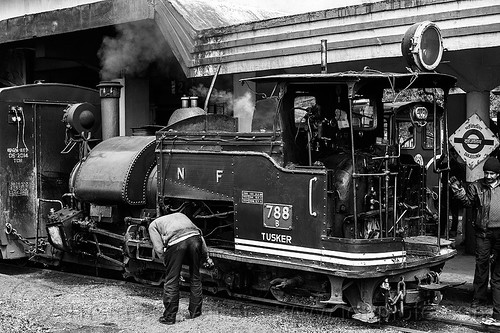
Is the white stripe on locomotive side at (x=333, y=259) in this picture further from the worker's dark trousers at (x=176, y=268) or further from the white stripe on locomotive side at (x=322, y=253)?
the worker's dark trousers at (x=176, y=268)

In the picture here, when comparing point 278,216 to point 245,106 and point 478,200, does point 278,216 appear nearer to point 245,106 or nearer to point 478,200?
point 478,200

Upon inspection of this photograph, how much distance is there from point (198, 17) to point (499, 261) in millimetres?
8172

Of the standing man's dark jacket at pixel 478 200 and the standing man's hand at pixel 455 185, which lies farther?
the standing man's hand at pixel 455 185

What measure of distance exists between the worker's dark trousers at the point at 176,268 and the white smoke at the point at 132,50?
25.6 feet

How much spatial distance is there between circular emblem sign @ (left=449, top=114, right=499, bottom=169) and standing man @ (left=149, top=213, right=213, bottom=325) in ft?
15.5

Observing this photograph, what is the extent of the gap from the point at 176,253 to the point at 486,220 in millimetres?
3698

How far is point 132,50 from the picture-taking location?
1505 cm

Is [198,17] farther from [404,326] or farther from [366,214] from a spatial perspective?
[404,326]

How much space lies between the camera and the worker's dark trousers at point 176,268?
7.59 m

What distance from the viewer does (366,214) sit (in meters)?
7.66

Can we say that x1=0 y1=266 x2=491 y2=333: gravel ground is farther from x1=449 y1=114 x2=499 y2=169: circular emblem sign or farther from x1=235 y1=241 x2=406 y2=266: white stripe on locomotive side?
x1=449 y1=114 x2=499 y2=169: circular emblem sign

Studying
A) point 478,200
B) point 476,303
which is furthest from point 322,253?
point 476,303

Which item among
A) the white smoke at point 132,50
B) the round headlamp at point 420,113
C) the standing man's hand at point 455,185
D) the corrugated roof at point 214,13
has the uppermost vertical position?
the corrugated roof at point 214,13

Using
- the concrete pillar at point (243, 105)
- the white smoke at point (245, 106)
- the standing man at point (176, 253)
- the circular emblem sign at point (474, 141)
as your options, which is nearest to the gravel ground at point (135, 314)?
the standing man at point (176, 253)
